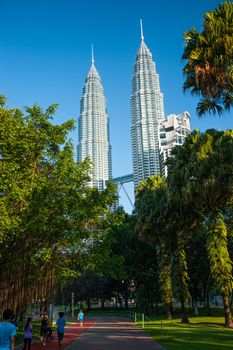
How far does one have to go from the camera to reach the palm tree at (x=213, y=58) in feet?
58.7

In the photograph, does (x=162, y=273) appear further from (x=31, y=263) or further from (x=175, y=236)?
(x=31, y=263)

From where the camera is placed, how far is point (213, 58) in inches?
725

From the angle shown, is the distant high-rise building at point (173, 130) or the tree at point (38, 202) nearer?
the tree at point (38, 202)

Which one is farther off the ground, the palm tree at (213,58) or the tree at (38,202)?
the palm tree at (213,58)

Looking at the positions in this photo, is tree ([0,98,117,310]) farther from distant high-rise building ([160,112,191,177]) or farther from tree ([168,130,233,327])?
distant high-rise building ([160,112,191,177])

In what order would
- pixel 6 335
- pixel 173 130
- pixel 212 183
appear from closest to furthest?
pixel 6 335
pixel 212 183
pixel 173 130

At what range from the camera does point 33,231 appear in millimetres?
16969

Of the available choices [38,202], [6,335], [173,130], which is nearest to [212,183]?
[38,202]

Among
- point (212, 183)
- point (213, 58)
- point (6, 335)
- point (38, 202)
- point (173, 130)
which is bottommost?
point (6, 335)

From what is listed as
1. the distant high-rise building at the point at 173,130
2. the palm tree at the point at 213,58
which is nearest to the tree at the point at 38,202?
the palm tree at the point at 213,58

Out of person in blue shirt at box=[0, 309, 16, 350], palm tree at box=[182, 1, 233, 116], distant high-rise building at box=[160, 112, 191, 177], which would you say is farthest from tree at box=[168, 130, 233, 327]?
distant high-rise building at box=[160, 112, 191, 177]

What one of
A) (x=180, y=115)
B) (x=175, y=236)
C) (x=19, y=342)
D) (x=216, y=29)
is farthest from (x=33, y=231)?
(x=180, y=115)

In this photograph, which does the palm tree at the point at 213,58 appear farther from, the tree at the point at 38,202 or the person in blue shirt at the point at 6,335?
the person in blue shirt at the point at 6,335

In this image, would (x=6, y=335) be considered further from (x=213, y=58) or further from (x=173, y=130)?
(x=173, y=130)
